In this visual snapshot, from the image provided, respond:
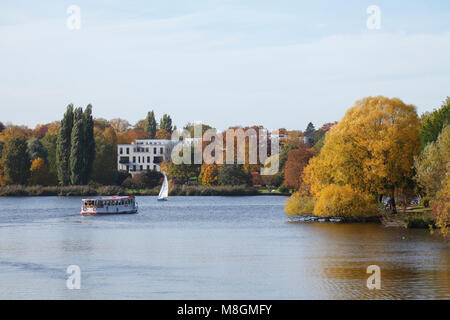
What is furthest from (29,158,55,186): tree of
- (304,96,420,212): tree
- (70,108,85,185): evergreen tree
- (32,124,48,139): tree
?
(304,96,420,212): tree

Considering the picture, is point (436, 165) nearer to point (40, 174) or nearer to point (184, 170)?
point (40, 174)

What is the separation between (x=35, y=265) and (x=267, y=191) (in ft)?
310

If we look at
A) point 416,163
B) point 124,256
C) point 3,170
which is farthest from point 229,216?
point 3,170

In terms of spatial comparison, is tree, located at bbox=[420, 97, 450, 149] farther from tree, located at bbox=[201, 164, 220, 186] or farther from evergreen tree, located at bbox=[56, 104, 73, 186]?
tree, located at bbox=[201, 164, 220, 186]

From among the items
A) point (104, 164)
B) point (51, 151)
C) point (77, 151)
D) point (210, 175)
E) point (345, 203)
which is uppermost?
point (51, 151)

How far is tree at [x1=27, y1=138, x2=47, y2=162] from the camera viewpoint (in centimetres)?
13562

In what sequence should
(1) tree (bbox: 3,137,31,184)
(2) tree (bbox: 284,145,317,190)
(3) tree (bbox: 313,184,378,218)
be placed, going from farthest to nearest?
(1) tree (bbox: 3,137,31,184), (2) tree (bbox: 284,145,317,190), (3) tree (bbox: 313,184,378,218)

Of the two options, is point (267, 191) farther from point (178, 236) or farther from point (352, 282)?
point (352, 282)

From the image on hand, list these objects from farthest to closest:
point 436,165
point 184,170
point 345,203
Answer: point 184,170 → point 345,203 → point 436,165

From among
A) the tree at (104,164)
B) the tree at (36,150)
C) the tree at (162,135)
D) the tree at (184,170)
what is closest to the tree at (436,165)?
the tree at (104,164)

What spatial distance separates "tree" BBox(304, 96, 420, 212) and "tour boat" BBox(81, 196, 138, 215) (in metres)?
29.9

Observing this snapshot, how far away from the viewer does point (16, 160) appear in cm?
12575

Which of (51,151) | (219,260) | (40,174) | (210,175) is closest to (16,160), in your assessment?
(40,174)

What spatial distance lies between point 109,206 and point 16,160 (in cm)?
4521
